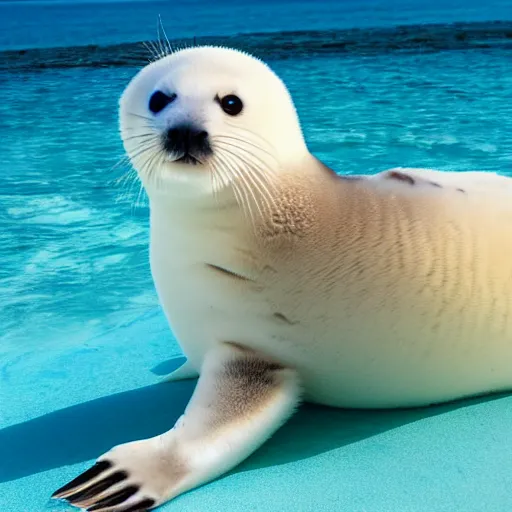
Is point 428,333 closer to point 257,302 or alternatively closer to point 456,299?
point 456,299

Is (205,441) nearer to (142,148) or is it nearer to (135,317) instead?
(142,148)

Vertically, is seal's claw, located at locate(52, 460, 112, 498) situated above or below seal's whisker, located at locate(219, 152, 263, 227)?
below

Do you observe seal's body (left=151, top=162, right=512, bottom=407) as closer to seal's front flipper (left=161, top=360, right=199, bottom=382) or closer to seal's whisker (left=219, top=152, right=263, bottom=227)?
seal's whisker (left=219, top=152, right=263, bottom=227)

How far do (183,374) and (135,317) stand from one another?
921 millimetres

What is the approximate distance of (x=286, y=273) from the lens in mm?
2484

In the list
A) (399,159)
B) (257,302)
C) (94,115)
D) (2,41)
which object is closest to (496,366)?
(257,302)

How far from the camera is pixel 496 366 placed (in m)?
2.60

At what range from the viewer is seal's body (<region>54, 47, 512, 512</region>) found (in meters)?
2.39

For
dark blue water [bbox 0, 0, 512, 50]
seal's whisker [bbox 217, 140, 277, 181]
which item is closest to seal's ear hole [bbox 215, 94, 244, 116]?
seal's whisker [bbox 217, 140, 277, 181]

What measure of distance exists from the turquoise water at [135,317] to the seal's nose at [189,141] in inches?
15.3

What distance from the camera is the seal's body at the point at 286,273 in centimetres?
239

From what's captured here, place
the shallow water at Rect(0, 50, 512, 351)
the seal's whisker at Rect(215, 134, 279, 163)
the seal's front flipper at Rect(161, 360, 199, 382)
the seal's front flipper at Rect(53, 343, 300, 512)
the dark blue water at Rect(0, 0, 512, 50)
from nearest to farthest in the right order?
the seal's front flipper at Rect(53, 343, 300, 512) < the seal's whisker at Rect(215, 134, 279, 163) < the seal's front flipper at Rect(161, 360, 199, 382) < the shallow water at Rect(0, 50, 512, 351) < the dark blue water at Rect(0, 0, 512, 50)

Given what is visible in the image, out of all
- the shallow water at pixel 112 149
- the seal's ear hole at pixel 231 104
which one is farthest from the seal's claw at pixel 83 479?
the shallow water at pixel 112 149

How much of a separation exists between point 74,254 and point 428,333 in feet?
9.23
